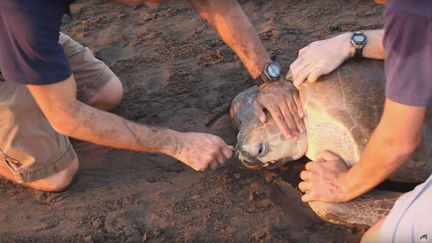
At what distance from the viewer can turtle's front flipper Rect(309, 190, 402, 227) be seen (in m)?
2.03

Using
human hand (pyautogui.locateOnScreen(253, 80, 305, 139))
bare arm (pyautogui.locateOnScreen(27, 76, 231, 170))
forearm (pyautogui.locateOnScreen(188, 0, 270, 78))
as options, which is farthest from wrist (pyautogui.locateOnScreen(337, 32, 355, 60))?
bare arm (pyautogui.locateOnScreen(27, 76, 231, 170))

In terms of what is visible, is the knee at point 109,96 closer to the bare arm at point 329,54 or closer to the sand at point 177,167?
the sand at point 177,167

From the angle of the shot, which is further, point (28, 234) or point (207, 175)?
point (207, 175)

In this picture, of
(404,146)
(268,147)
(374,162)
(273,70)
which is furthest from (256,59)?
(404,146)

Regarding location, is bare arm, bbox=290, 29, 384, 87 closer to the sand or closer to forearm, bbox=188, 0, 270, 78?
Answer: forearm, bbox=188, 0, 270, 78

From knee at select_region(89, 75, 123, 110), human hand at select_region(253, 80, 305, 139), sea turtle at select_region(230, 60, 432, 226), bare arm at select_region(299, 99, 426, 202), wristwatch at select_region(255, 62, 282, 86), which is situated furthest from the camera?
knee at select_region(89, 75, 123, 110)

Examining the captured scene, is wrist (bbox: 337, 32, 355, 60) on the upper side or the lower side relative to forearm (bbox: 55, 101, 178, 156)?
lower

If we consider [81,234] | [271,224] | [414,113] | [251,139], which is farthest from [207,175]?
[414,113]

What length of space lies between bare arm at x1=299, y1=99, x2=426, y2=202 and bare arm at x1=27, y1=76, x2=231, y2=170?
0.34m

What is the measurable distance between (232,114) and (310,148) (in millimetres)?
439

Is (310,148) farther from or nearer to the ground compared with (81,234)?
nearer to the ground

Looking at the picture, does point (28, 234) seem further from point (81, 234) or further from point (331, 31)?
point (331, 31)

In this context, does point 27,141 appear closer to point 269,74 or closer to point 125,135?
point 125,135

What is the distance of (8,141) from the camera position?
2322mm
